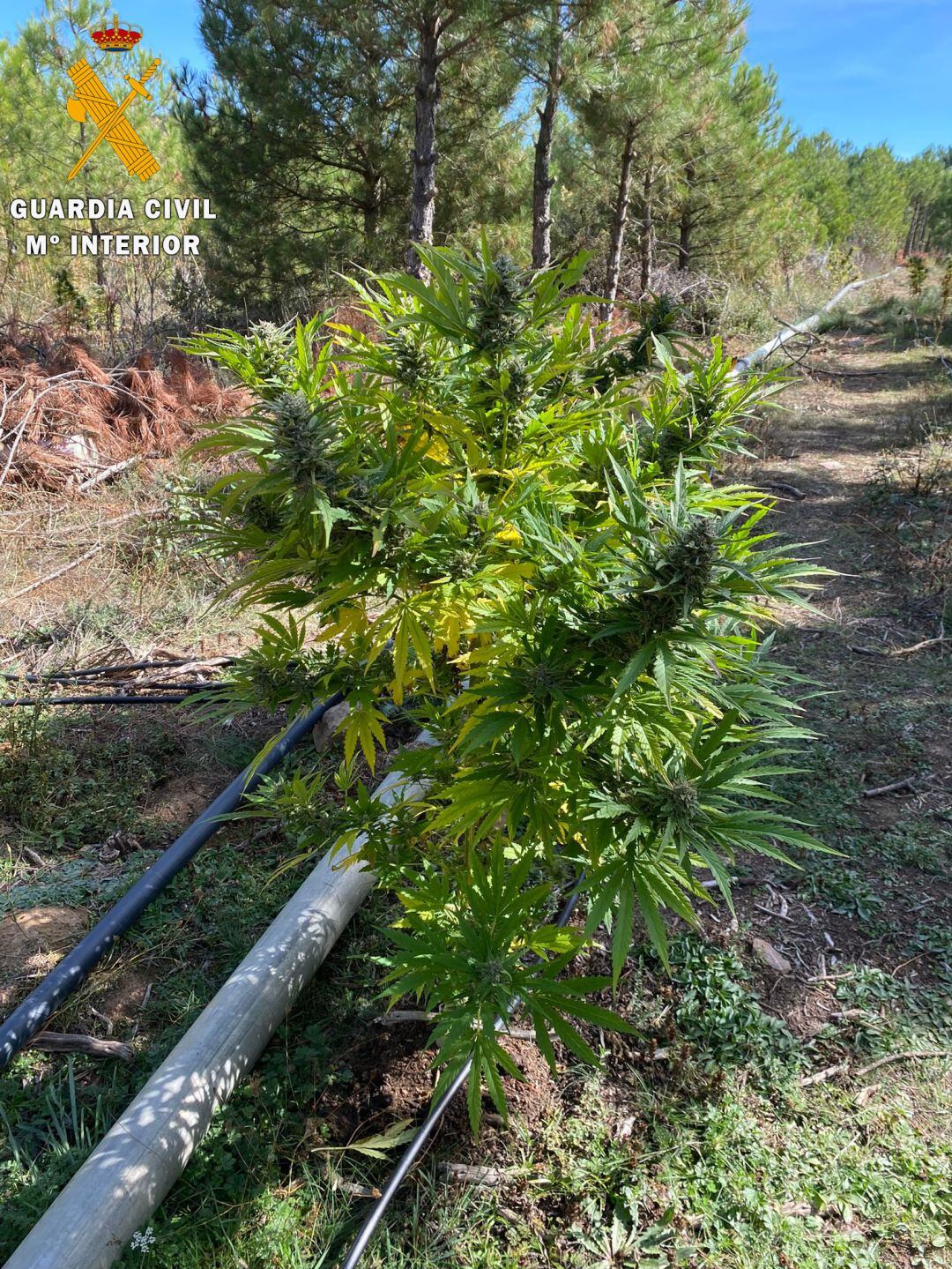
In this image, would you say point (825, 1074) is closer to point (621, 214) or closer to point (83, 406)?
point (83, 406)

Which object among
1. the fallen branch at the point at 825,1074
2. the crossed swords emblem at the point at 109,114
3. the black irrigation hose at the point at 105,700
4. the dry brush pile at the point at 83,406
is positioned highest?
the crossed swords emblem at the point at 109,114

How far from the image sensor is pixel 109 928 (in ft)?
7.72

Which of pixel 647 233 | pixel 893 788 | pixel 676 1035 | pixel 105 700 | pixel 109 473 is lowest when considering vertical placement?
pixel 676 1035

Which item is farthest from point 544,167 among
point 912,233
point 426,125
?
point 912,233

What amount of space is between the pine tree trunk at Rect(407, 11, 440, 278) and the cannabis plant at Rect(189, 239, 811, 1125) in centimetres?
455

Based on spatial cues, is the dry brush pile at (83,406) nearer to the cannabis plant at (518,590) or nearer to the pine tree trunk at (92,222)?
the pine tree trunk at (92,222)

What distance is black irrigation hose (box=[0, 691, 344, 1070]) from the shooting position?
80.5 inches

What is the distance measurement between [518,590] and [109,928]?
189 centimetres

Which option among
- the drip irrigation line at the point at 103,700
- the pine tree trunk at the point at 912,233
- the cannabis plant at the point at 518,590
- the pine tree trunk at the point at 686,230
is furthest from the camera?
the pine tree trunk at the point at 912,233

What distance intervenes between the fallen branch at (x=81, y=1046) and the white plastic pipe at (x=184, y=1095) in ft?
1.21

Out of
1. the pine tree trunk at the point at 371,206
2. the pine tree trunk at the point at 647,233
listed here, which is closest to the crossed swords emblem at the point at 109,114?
the pine tree trunk at the point at 371,206

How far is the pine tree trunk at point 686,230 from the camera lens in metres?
12.1

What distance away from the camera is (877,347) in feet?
43.6

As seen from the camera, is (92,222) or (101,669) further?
(92,222)
